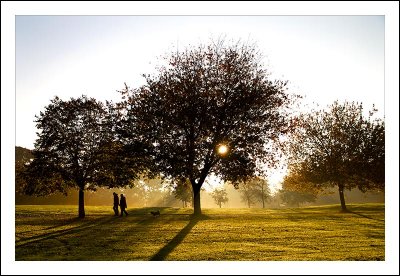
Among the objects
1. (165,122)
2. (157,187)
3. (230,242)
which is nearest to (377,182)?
(165,122)

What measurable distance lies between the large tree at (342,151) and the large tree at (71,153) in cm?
2218

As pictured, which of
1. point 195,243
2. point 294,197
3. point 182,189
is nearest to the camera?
point 195,243

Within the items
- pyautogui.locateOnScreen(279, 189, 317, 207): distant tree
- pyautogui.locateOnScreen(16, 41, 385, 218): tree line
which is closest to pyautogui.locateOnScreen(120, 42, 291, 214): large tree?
pyautogui.locateOnScreen(16, 41, 385, 218): tree line

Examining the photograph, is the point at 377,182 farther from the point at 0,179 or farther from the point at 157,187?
the point at 157,187

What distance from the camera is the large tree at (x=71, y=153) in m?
31.5

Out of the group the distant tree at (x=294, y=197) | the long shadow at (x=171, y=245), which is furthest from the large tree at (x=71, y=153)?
the distant tree at (x=294, y=197)

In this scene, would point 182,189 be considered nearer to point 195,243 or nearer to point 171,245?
point 195,243

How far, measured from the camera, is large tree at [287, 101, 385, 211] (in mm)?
42625

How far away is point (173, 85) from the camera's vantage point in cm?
3300

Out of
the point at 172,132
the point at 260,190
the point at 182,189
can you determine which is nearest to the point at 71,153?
the point at 172,132

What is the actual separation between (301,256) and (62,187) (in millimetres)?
23996

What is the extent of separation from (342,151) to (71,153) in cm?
3132

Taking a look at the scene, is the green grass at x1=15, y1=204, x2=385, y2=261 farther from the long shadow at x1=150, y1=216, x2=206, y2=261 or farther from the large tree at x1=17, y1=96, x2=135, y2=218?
the large tree at x1=17, y1=96, x2=135, y2=218

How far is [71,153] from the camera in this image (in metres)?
32.2
